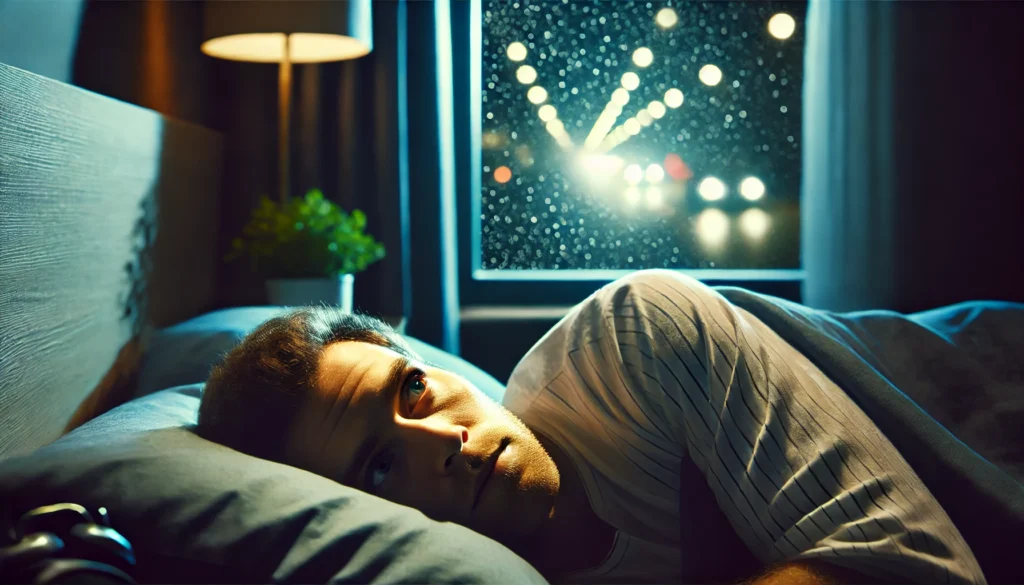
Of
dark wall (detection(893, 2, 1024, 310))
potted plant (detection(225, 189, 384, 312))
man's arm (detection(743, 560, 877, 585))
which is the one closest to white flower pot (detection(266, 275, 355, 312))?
potted plant (detection(225, 189, 384, 312))

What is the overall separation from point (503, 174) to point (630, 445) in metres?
1.61

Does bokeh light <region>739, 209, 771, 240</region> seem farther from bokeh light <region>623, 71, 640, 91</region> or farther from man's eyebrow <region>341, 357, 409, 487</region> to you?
man's eyebrow <region>341, 357, 409, 487</region>

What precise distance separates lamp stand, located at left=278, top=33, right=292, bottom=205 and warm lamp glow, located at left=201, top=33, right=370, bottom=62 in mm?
25

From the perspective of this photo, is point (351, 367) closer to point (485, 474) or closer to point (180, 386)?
point (485, 474)

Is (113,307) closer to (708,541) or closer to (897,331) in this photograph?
(708,541)

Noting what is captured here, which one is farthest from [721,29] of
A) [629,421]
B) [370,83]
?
[629,421]

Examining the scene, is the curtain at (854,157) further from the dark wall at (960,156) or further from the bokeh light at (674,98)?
the bokeh light at (674,98)

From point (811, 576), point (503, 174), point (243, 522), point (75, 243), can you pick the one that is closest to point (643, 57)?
point (503, 174)

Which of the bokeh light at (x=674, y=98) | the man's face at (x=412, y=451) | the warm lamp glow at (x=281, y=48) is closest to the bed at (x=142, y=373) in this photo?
the man's face at (x=412, y=451)

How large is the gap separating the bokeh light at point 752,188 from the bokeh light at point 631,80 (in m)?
0.47

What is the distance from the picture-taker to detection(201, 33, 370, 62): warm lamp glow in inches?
81.9

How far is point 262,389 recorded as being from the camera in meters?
0.97

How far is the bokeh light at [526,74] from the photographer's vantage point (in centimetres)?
257

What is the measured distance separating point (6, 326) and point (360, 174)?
4.17ft
